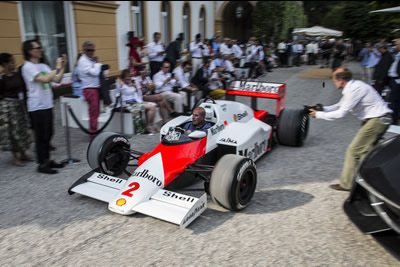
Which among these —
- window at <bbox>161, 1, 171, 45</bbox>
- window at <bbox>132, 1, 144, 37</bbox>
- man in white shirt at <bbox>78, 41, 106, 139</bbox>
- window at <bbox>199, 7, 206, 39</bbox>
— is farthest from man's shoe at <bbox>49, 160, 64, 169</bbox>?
window at <bbox>199, 7, 206, 39</bbox>

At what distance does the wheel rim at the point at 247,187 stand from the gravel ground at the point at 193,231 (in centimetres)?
13

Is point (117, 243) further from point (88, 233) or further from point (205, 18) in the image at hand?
point (205, 18)

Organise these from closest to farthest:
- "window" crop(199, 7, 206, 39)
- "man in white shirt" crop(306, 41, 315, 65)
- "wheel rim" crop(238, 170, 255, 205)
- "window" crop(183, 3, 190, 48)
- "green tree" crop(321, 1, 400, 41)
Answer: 1. "wheel rim" crop(238, 170, 255, 205)
2. "green tree" crop(321, 1, 400, 41)
3. "window" crop(183, 3, 190, 48)
4. "window" crop(199, 7, 206, 39)
5. "man in white shirt" crop(306, 41, 315, 65)

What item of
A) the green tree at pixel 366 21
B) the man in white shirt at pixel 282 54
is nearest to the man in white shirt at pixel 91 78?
the green tree at pixel 366 21

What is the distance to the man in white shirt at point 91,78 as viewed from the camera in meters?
6.17

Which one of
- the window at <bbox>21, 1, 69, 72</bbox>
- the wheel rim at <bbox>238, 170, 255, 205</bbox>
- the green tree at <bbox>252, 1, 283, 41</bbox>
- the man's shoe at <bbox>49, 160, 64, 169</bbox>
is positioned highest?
the green tree at <bbox>252, 1, 283, 41</bbox>

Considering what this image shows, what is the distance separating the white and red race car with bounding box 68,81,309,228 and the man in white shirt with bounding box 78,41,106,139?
1.81 meters

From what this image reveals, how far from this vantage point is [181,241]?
344cm

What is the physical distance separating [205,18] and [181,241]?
60.6ft

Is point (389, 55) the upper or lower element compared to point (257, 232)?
upper

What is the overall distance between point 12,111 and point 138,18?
9424mm

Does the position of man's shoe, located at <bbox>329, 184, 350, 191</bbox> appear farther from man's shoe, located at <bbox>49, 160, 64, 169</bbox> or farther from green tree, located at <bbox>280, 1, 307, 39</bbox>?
green tree, located at <bbox>280, 1, 307, 39</bbox>

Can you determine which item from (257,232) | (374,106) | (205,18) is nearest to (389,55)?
(374,106)

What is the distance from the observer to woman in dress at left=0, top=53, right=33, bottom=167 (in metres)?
5.05
